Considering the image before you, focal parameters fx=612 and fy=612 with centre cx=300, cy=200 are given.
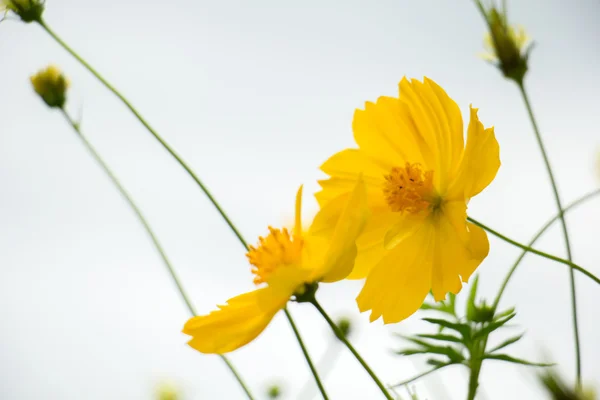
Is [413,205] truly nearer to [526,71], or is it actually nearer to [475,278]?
[475,278]

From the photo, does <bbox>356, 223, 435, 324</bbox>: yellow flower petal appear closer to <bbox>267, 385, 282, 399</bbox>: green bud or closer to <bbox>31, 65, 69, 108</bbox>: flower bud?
<bbox>31, 65, 69, 108</bbox>: flower bud

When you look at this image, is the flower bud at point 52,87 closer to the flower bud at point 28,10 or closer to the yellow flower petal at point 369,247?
the flower bud at point 28,10

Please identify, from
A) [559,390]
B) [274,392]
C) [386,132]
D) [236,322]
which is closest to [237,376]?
[236,322]

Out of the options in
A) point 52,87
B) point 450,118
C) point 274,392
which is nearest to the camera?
point 450,118

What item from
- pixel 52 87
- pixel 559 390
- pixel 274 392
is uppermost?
pixel 52 87

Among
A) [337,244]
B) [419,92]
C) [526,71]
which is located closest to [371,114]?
[419,92]

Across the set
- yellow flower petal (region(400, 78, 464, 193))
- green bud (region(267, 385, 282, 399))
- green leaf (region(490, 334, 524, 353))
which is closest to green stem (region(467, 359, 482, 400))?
green leaf (region(490, 334, 524, 353))

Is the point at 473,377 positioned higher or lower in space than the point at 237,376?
lower

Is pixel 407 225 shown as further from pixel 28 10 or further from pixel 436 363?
pixel 28 10

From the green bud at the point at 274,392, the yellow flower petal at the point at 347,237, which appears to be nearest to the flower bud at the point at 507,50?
the yellow flower petal at the point at 347,237
